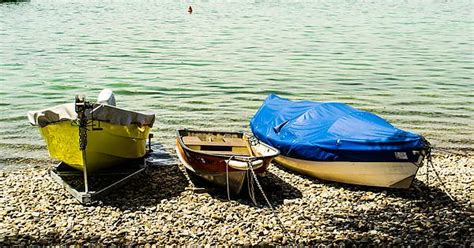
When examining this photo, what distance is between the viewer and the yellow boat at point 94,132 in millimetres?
12203

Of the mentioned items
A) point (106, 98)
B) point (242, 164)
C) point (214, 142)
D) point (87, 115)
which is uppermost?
point (87, 115)

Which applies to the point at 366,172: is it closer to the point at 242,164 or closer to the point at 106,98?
the point at 242,164

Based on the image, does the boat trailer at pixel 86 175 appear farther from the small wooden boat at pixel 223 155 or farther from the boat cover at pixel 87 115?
the small wooden boat at pixel 223 155

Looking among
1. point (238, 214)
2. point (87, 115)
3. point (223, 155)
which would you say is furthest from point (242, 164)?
point (87, 115)

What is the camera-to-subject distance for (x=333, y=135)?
42.8ft

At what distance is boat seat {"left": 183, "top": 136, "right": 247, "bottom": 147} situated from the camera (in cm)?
1378

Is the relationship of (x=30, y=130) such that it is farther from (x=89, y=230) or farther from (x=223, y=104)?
(x=89, y=230)

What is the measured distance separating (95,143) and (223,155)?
2.63 meters

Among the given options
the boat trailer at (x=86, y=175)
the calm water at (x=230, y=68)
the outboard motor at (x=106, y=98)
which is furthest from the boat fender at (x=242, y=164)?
the calm water at (x=230, y=68)

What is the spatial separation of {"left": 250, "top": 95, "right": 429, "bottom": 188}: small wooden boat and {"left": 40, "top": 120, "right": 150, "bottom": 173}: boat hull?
139 inches

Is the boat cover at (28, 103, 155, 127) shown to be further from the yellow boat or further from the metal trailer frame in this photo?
the metal trailer frame

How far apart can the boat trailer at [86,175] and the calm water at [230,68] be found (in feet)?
8.19

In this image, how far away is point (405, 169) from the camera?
40.3ft

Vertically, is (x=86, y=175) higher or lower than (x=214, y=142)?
lower
